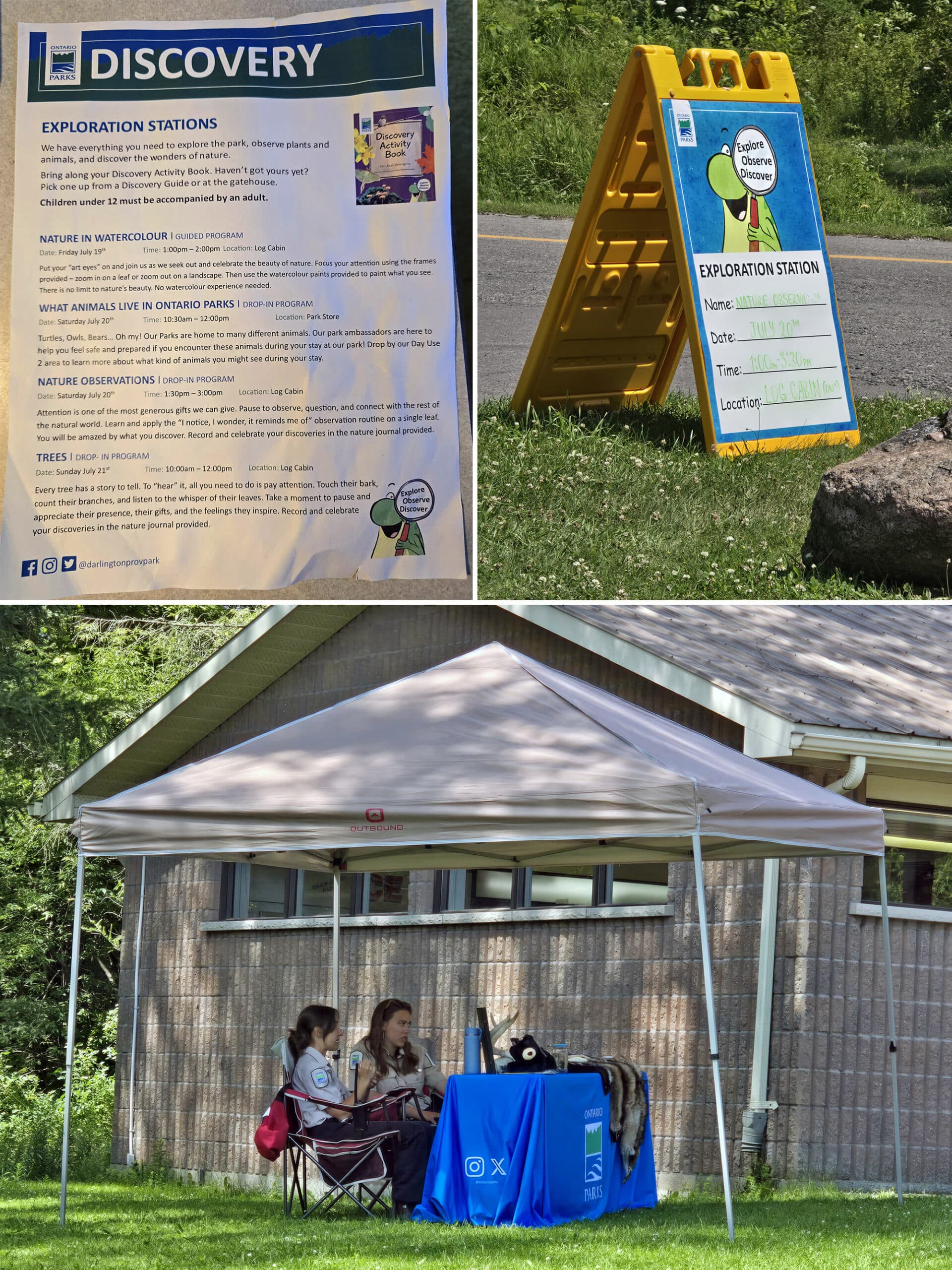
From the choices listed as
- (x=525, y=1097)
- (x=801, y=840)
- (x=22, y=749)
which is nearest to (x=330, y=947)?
(x=22, y=749)

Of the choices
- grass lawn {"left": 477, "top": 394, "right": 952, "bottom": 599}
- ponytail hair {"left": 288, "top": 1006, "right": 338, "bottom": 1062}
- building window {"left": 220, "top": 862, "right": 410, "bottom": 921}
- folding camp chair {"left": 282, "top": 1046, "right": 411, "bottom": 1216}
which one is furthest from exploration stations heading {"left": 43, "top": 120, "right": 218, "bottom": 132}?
building window {"left": 220, "top": 862, "right": 410, "bottom": 921}

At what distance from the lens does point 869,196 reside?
11180 millimetres

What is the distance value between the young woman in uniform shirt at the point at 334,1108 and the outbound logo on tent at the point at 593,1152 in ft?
2.32

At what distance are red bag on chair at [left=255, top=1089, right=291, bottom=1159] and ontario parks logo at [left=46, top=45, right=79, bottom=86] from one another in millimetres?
4427

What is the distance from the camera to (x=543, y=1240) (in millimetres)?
6398

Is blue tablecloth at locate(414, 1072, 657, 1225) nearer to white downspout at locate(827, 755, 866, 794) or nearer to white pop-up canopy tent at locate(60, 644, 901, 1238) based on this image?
white pop-up canopy tent at locate(60, 644, 901, 1238)

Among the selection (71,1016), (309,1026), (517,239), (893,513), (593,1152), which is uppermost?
(517,239)

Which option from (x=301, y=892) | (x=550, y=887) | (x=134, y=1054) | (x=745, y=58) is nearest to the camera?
(x=550, y=887)

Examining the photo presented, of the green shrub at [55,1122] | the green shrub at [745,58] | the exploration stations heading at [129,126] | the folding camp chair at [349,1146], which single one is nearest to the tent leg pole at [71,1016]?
the folding camp chair at [349,1146]

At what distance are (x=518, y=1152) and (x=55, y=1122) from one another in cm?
952

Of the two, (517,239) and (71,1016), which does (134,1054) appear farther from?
(517,239)

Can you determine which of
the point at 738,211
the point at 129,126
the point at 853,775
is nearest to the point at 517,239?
the point at 738,211

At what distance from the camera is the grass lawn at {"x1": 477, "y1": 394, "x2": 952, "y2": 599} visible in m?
7.57

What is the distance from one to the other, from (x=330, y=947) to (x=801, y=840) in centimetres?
571
